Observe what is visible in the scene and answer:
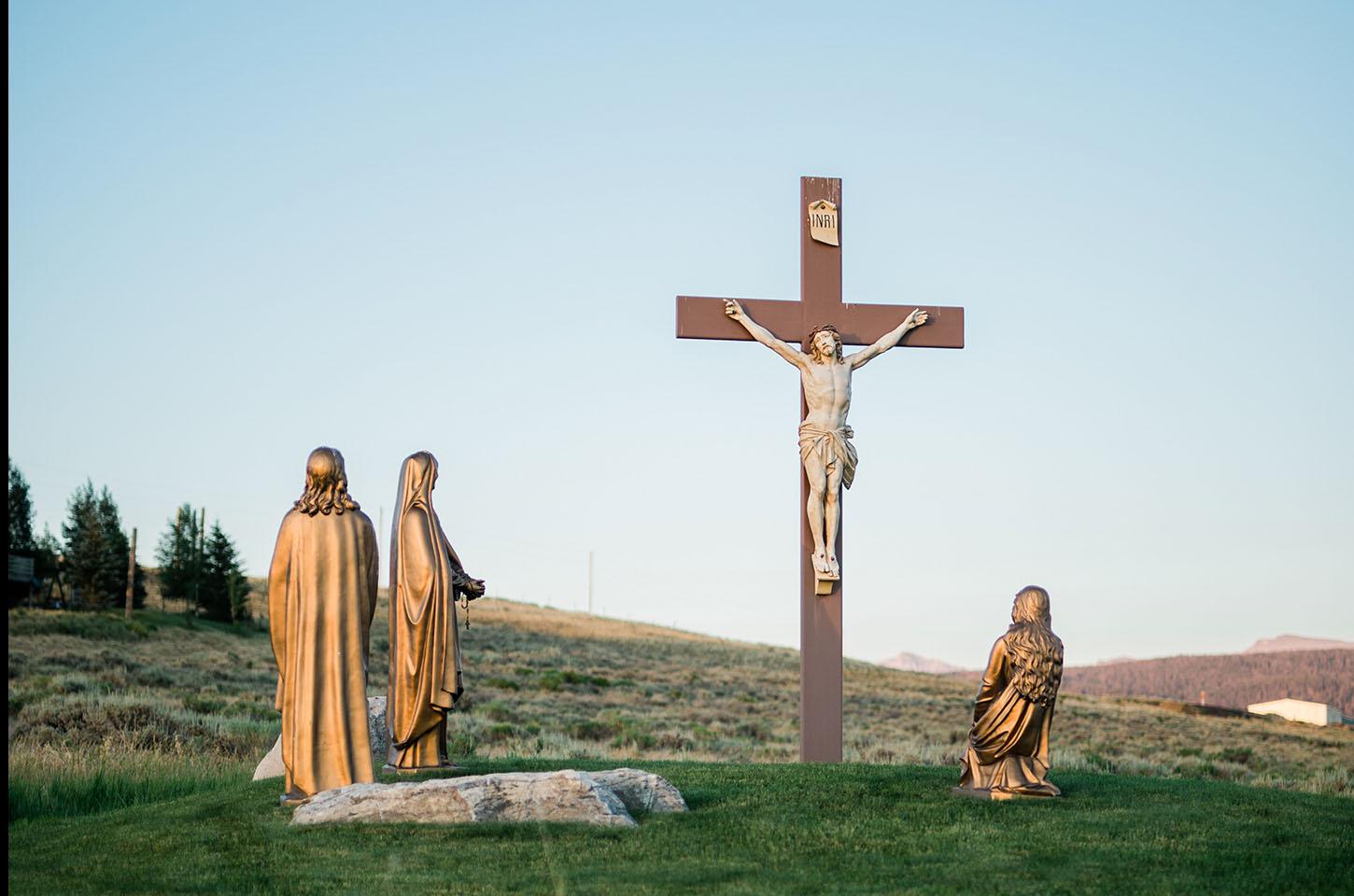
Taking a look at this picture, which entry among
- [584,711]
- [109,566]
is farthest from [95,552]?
[584,711]

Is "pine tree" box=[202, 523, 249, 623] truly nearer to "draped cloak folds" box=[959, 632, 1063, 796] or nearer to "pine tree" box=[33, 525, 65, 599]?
"pine tree" box=[33, 525, 65, 599]

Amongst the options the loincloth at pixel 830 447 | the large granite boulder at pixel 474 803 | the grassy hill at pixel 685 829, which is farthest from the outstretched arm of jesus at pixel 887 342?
the large granite boulder at pixel 474 803

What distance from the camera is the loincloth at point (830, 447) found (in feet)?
46.0

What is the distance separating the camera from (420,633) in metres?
11.4

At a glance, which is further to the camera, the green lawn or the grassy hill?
the grassy hill

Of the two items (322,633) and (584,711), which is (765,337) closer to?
(322,633)

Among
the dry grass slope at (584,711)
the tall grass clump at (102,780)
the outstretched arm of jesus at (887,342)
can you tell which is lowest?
the dry grass slope at (584,711)

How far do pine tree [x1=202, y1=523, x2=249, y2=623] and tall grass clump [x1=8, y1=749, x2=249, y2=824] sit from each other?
125 feet

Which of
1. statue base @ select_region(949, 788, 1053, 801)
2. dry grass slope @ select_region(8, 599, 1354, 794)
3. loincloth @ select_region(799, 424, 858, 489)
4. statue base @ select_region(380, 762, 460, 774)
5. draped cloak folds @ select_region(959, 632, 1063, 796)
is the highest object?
loincloth @ select_region(799, 424, 858, 489)

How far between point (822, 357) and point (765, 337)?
2.01ft

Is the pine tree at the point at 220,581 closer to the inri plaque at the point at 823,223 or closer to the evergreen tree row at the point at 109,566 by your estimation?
the evergreen tree row at the point at 109,566

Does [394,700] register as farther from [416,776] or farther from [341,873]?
[341,873]

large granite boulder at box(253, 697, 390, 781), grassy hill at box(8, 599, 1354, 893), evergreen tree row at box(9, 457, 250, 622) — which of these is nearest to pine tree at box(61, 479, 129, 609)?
evergreen tree row at box(9, 457, 250, 622)

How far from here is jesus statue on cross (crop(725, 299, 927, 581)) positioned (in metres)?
14.0
